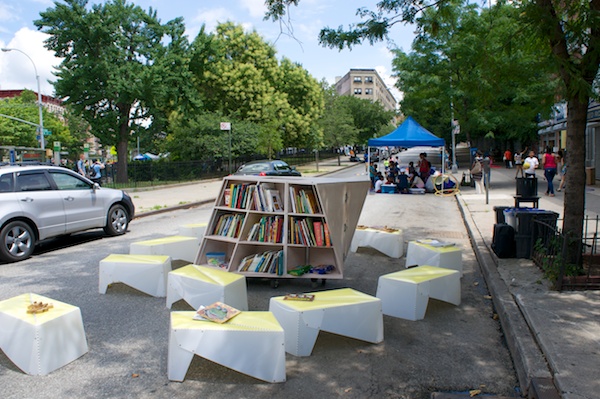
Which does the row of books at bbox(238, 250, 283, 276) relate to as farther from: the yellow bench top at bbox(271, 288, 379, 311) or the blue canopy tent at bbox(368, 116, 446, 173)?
the blue canopy tent at bbox(368, 116, 446, 173)

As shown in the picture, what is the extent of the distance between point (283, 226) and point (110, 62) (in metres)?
27.0

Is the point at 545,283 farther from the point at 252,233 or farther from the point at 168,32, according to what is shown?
the point at 168,32

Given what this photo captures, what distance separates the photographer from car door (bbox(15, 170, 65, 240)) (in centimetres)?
977

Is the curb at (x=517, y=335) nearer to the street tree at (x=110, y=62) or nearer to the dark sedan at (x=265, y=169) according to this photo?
the dark sedan at (x=265, y=169)

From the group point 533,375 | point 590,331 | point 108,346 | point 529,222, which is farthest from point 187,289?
point 529,222

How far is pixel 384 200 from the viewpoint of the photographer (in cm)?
2031

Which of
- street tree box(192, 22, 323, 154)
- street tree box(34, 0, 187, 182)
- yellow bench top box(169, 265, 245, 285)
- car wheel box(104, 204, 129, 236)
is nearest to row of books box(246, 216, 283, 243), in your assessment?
yellow bench top box(169, 265, 245, 285)

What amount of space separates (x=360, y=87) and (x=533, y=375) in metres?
149

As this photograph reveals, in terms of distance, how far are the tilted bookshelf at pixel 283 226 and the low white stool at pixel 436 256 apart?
54.4 inches

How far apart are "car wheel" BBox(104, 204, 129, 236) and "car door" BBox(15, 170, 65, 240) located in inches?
58.5

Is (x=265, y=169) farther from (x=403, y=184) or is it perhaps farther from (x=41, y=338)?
(x=41, y=338)

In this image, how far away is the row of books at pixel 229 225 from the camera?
755 cm

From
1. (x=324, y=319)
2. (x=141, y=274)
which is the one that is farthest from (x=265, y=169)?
(x=324, y=319)

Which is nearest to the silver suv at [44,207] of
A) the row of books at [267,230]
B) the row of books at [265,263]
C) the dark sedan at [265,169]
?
the row of books at [265,263]
